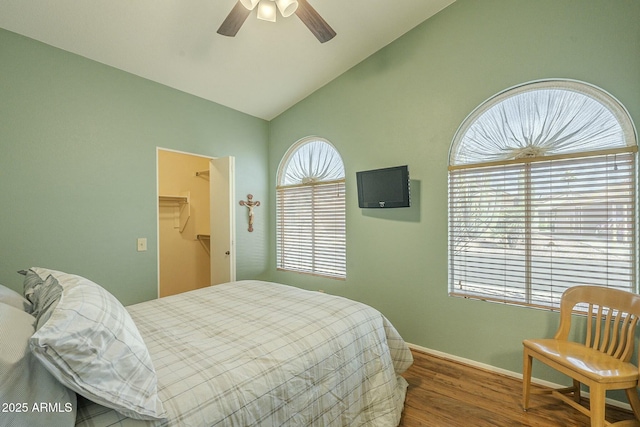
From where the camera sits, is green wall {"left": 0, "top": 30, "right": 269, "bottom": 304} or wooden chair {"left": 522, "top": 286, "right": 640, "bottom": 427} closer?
wooden chair {"left": 522, "top": 286, "right": 640, "bottom": 427}

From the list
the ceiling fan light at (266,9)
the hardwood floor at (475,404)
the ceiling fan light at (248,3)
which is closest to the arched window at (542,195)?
the hardwood floor at (475,404)

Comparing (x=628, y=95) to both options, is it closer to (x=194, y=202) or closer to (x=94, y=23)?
(x=94, y=23)

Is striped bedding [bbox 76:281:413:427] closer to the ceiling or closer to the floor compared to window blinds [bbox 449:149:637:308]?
closer to the floor

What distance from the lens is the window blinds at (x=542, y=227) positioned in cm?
200

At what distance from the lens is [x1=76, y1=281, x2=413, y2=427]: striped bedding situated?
1.04 m

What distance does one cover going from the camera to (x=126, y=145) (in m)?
2.68

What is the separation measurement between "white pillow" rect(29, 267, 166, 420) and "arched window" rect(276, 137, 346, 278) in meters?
2.59

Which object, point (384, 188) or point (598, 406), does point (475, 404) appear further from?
point (384, 188)

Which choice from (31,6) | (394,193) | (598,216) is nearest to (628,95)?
(598,216)

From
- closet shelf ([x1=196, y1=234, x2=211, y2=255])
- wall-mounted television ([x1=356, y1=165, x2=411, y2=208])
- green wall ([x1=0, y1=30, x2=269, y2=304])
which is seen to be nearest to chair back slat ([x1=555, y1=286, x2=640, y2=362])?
wall-mounted television ([x1=356, y1=165, x2=411, y2=208])

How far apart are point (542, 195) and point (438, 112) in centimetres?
114

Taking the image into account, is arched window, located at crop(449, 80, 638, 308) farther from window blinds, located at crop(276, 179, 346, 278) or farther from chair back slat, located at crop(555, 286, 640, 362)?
window blinds, located at crop(276, 179, 346, 278)

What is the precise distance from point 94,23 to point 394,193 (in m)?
2.83

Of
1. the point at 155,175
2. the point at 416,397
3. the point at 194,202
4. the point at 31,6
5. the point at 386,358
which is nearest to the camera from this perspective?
the point at 386,358
